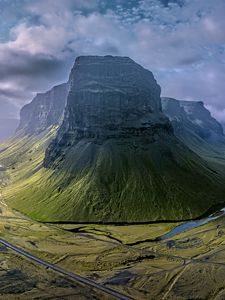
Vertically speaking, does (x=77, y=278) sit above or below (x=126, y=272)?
below

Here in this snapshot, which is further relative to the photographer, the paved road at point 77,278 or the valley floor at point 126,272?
the valley floor at point 126,272

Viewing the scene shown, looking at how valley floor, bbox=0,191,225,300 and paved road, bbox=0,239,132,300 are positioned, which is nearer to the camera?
paved road, bbox=0,239,132,300

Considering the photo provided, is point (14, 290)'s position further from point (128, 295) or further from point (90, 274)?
point (128, 295)

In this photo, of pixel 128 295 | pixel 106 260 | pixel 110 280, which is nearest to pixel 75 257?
pixel 106 260

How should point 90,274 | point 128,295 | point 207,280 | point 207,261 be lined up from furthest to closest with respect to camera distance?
point 207,261
point 90,274
point 207,280
point 128,295

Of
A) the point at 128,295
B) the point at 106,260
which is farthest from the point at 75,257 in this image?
the point at 128,295

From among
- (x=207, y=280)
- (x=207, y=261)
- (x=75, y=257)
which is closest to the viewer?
(x=207, y=280)

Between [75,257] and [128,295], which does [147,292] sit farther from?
[75,257]

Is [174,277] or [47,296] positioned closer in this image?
[47,296]

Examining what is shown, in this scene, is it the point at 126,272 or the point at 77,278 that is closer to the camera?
the point at 77,278

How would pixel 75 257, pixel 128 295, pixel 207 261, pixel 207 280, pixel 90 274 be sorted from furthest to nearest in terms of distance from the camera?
pixel 75 257, pixel 207 261, pixel 90 274, pixel 207 280, pixel 128 295
